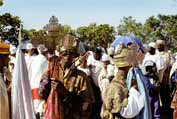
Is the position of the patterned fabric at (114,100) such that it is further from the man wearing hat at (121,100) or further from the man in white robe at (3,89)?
the man in white robe at (3,89)

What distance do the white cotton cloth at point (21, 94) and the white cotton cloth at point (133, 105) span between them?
1.23 metres

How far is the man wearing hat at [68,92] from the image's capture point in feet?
26.3

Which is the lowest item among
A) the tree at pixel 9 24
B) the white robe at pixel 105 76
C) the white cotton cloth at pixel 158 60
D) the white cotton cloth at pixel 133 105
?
the white cotton cloth at pixel 133 105

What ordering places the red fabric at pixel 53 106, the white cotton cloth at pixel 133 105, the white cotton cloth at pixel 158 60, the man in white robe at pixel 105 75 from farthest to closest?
1. the man in white robe at pixel 105 75
2. the white cotton cloth at pixel 158 60
3. the red fabric at pixel 53 106
4. the white cotton cloth at pixel 133 105

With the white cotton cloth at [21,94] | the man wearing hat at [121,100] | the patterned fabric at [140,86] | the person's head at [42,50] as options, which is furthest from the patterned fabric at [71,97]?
the person's head at [42,50]

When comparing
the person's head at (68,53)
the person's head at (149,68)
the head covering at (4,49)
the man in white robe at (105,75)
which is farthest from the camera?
the man in white robe at (105,75)

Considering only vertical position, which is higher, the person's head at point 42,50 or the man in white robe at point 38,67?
the person's head at point 42,50

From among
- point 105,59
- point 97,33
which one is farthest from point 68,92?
point 97,33

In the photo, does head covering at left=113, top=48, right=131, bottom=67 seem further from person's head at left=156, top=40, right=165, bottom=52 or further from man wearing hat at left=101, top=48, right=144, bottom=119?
person's head at left=156, top=40, right=165, bottom=52

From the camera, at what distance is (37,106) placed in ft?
36.2

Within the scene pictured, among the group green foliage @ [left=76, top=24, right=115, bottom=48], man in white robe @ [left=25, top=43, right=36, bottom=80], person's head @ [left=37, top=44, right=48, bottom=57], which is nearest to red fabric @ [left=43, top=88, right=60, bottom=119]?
person's head @ [left=37, top=44, right=48, bottom=57]

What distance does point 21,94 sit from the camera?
774 centimetres

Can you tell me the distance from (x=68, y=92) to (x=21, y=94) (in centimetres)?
67

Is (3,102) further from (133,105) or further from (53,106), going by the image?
(133,105)
